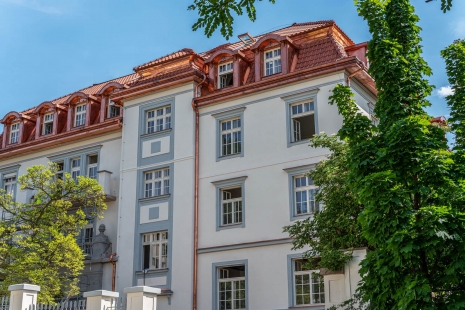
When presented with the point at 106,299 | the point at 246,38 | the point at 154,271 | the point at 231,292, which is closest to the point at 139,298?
the point at 106,299

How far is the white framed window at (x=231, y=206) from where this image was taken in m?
23.3

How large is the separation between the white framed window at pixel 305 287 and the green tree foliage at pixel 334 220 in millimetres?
5365

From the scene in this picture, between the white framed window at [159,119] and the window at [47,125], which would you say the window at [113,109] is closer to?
the white framed window at [159,119]

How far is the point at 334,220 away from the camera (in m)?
14.4

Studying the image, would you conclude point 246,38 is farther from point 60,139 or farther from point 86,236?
point 86,236

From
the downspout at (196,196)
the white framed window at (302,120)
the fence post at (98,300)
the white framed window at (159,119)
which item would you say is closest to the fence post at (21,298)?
the fence post at (98,300)

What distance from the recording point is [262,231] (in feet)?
73.2

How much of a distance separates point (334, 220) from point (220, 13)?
28.8ft

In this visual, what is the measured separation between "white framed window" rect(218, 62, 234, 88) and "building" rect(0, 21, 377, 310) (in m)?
0.04

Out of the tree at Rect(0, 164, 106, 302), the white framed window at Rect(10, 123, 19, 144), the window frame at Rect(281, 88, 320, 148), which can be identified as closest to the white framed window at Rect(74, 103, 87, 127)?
the white framed window at Rect(10, 123, 19, 144)

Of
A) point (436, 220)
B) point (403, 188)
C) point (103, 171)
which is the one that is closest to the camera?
point (436, 220)

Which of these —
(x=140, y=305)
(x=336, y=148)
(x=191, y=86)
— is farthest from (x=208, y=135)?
(x=140, y=305)

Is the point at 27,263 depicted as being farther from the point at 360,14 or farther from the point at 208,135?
the point at 360,14

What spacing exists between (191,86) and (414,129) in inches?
650
